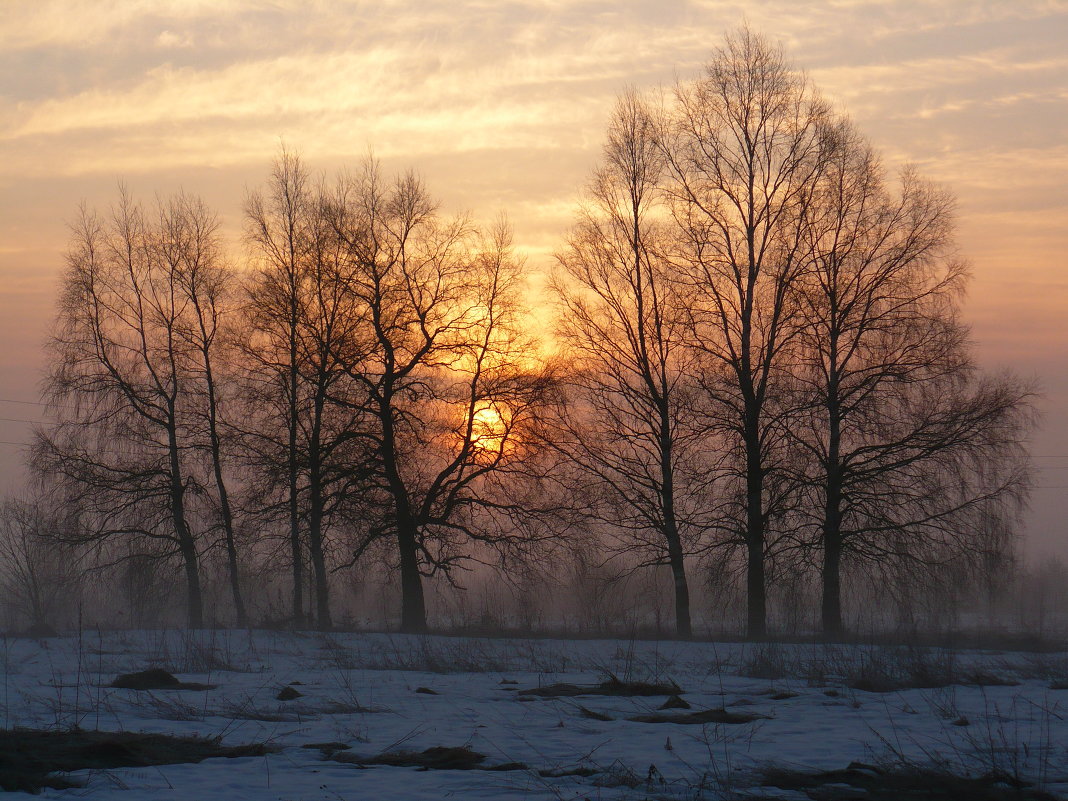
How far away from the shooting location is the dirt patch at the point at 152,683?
11.3 meters

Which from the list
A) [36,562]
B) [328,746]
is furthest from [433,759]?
[36,562]

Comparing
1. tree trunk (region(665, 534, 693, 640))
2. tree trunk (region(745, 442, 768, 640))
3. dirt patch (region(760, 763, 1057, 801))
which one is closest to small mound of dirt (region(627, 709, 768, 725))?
dirt patch (region(760, 763, 1057, 801))

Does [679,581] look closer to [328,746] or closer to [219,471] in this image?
[219,471]

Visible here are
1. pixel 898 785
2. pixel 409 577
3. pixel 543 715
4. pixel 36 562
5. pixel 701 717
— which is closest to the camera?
pixel 898 785

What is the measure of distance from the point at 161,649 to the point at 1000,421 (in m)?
18.8

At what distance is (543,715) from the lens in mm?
9781

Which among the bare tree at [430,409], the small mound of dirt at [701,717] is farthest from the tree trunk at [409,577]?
the small mound of dirt at [701,717]

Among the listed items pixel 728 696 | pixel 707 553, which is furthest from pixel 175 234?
pixel 728 696

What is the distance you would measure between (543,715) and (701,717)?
1677 mm

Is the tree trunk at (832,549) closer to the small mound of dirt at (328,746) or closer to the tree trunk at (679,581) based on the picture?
the tree trunk at (679,581)

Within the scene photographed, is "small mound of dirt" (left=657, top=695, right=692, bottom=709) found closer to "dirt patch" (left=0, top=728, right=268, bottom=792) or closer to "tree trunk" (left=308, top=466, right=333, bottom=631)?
"dirt patch" (left=0, top=728, right=268, bottom=792)

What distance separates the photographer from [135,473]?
27562 mm

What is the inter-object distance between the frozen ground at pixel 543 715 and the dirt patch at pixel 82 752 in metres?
0.23

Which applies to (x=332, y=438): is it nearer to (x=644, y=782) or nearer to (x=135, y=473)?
(x=135, y=473)
